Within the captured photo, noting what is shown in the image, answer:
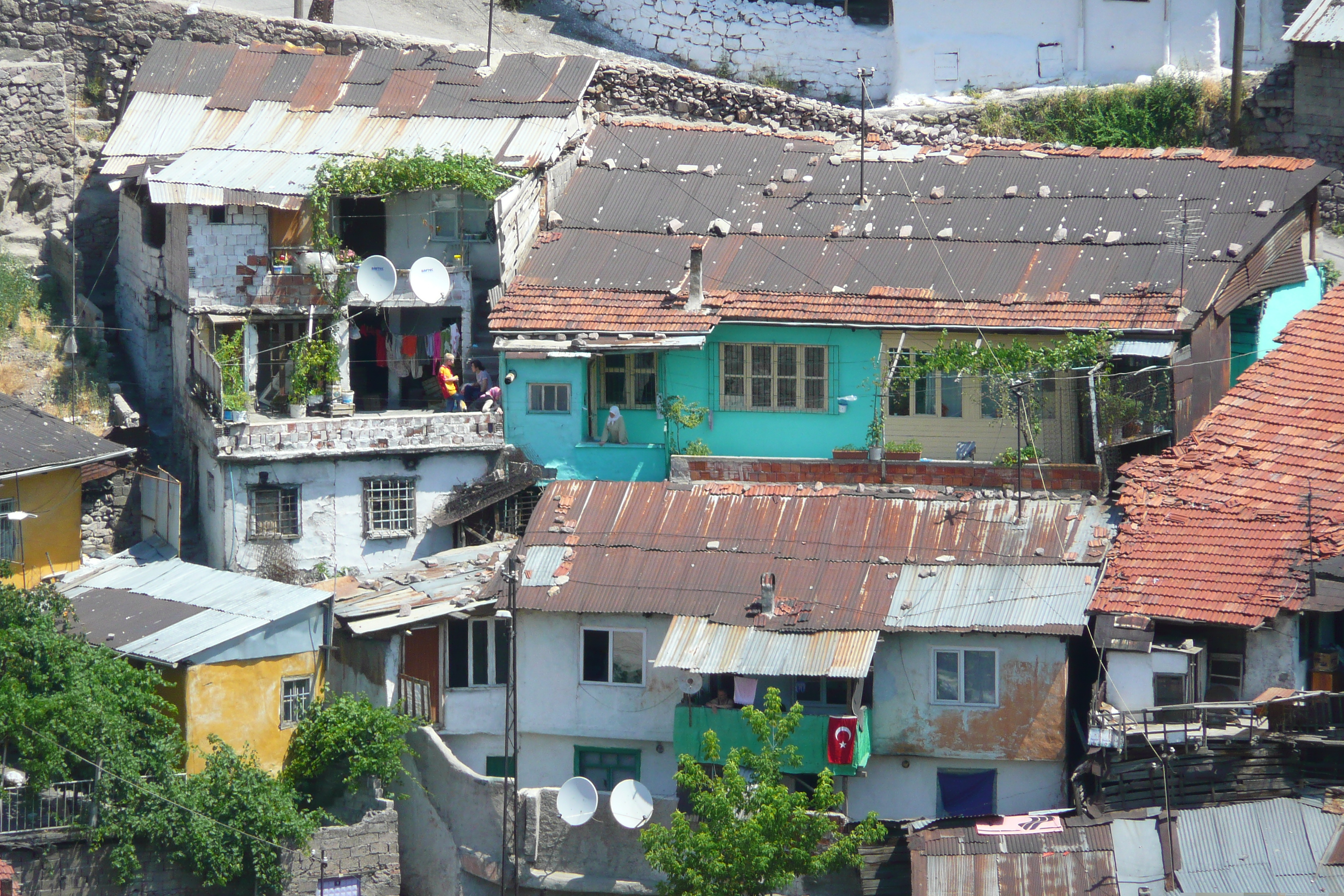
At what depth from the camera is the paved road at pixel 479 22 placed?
45.5m

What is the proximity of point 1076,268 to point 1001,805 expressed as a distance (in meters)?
9.68

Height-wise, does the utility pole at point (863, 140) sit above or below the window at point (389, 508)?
above

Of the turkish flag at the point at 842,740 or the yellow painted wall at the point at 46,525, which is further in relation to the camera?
the yellow painted wall at the point at 46,525

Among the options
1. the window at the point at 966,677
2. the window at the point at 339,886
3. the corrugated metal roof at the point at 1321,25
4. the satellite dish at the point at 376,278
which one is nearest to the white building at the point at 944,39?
the corrugated metal roof at the point at 1321,25

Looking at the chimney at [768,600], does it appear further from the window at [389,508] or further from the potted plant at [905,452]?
the window at [389,508]

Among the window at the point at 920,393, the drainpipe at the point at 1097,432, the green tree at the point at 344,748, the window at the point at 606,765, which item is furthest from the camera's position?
the window at the point at 920,393

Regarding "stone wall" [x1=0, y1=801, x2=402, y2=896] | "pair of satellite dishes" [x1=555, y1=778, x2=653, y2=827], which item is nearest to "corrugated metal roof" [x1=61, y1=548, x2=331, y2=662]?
"stone wall" [x1=0, y1=801, x2=402, y2=896]

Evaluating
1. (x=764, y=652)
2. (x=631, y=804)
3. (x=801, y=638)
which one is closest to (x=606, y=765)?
(x=631, y=804)

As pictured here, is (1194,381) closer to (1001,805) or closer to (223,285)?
(1001,805)

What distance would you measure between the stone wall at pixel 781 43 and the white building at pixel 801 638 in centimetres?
1301

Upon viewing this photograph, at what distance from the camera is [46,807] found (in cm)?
3231

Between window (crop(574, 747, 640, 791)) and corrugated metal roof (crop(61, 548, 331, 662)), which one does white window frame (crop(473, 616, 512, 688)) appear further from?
corrugated metal roof (crop(61, 548, 331, 662))

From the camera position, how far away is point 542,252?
126ft

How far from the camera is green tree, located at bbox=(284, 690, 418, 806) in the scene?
33094mm
